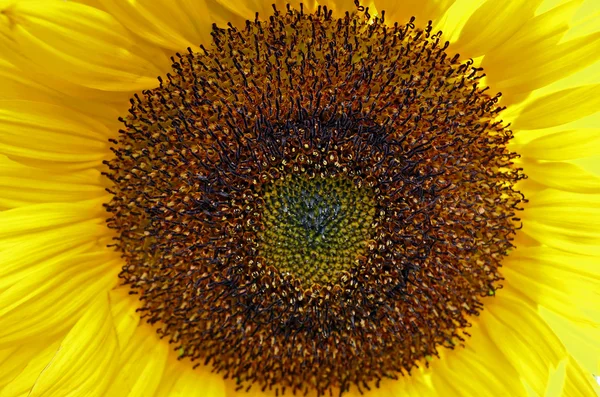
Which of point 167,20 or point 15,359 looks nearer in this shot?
point 167,20

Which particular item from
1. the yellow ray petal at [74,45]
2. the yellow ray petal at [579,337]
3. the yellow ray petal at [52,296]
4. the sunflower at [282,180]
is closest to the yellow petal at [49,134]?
the sunflower at [282,180]

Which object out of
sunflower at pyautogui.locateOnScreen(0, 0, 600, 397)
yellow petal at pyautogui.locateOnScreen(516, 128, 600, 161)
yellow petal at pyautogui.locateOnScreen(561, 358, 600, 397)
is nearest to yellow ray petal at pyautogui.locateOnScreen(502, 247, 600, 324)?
sunflower at pyautogui.locateOnScreen(0, 0, 600, 397)

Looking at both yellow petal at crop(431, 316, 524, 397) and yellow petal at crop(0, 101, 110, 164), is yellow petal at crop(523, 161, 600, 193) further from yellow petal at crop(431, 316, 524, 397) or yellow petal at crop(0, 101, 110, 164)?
yellow petal at crop(0, 101, 110, 164)

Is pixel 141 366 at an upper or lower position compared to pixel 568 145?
lower

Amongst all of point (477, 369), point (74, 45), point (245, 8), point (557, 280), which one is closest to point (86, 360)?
point (74, 45)

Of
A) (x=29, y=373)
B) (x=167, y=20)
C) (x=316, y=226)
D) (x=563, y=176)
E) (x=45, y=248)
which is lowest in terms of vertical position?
(x=29, y=373)

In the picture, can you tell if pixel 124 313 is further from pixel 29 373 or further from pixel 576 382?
pixel 576 382

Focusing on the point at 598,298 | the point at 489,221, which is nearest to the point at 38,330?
the point at 489,221
